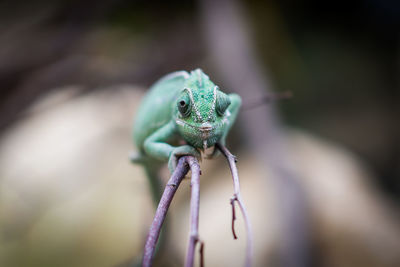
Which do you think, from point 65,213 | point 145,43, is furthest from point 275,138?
point 145,43

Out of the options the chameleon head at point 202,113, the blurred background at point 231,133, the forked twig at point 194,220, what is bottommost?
the forked twig at point 194,220

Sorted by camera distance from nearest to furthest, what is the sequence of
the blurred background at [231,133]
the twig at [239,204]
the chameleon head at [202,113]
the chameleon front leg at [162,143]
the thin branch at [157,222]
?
the twig at [239,204] → the thin branch at [157,222] → the chameleon head at [202,113] → the chameleon front leg at [162,143] → the blurred background at [231,133]

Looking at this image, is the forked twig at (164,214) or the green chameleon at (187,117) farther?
the green chameleon at (187,117)

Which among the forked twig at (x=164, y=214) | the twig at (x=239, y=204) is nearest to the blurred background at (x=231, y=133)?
the twig at (x=239, y=204)

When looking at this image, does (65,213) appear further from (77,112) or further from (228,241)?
(228,241)

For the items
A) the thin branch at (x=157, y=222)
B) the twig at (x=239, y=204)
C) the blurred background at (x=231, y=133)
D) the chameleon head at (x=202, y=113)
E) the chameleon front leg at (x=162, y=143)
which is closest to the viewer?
the twig at (x=239, y=204)

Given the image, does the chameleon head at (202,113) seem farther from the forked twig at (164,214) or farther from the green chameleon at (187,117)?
the forked twig at (164,214)

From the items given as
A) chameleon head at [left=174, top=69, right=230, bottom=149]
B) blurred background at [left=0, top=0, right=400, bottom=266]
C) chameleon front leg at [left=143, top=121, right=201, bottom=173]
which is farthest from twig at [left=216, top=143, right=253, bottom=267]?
blurred background at [left=0, top=0, right=400, bottom=266]
